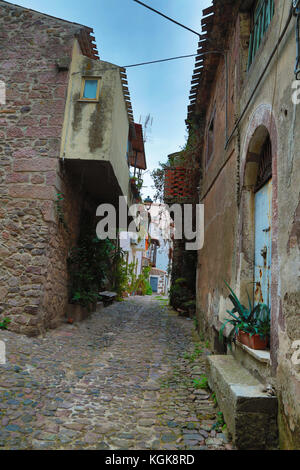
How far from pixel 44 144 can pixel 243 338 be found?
496 centimetres

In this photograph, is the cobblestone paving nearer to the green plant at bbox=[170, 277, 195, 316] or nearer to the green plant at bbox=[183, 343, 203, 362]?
the green plant at bbox=[183, 343, 203, 362]

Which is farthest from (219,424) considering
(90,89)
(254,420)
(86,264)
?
(90,89)

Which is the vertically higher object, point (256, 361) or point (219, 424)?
point (256, 361)

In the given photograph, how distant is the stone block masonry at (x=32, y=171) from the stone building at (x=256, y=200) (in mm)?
2972

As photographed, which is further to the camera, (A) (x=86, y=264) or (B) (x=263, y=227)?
(A) (x=86, y=264)

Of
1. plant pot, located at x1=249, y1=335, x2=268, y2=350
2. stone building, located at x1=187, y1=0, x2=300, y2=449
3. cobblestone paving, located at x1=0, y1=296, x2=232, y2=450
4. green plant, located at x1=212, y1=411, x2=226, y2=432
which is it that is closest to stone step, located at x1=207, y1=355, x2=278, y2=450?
stone building, located at x1=187, y1=0, x2=300, y2=449

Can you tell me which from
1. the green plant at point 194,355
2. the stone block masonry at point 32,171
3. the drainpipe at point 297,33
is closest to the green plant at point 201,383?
the green plant at point 194,355

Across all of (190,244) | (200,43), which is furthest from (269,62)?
(190,244)

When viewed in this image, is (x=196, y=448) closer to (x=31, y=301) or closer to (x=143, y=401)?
(x=143, y=401)

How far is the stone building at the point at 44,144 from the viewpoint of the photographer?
5.60 metres

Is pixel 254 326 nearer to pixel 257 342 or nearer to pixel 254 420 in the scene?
pixel 257 342

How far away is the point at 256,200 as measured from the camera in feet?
12.6

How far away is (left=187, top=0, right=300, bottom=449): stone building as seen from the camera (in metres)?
2.35
